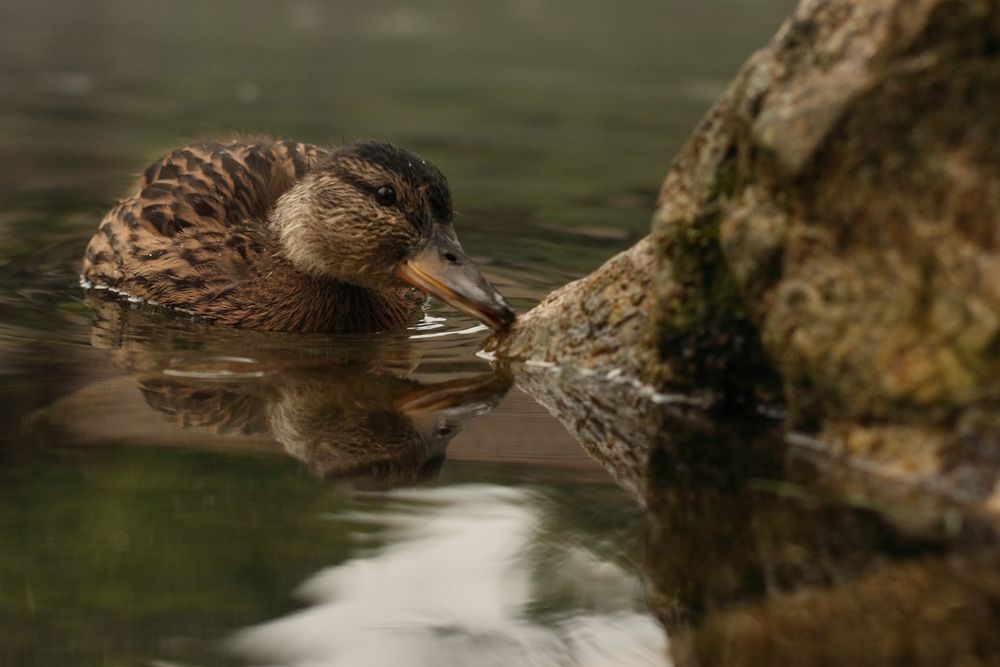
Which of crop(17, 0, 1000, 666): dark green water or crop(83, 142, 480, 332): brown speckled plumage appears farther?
crop(83, 142, 480, 332): brown speckled plumage

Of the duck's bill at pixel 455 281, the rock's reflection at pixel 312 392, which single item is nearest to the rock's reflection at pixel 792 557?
the rock's reflection at pixel 312 392

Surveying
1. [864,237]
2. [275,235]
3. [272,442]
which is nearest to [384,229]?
[275,235]

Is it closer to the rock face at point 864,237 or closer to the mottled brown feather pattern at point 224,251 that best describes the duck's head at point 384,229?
the mottled brown feather pattern at point 224,251

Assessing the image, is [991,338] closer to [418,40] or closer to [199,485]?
[199,485]

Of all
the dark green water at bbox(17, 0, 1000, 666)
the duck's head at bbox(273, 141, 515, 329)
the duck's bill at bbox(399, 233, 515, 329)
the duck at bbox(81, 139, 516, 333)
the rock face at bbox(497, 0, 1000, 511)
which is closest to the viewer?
the dark green water at bbox(17, 0, 1000, 666)

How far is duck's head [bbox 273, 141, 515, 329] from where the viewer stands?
6.29m

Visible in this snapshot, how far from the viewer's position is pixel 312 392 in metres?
5.64

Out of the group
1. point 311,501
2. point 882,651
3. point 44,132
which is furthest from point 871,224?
point 44,132

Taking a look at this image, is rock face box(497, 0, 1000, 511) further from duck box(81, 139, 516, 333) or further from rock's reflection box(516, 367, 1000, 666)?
duck box(81, 139, 516, 333)

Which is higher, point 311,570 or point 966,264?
point 966,264

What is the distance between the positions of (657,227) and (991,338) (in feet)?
4.92

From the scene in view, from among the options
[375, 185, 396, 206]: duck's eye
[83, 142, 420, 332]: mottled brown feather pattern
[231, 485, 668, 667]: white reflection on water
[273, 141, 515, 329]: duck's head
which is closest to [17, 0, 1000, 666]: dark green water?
[231, 485, 668, 667]: white reflection on water

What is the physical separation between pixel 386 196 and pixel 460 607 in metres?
3.24

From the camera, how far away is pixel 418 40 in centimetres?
2097
